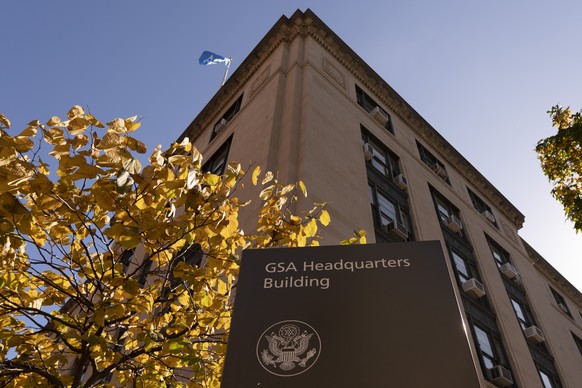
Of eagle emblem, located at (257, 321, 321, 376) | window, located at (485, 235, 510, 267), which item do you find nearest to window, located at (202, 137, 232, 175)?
window, located at (485, 235, 510, 267)

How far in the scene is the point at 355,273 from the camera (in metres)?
2.97

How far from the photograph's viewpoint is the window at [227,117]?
67.4 feet

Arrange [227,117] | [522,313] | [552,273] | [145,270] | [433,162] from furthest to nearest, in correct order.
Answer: [552,273]
[433,162]
[227,117]
[522,313]
[145,270]

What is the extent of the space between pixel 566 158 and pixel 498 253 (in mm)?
12975

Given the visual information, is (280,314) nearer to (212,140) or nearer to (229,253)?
(229,253)

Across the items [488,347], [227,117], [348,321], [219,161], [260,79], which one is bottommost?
[348,321]

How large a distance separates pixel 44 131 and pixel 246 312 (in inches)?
122

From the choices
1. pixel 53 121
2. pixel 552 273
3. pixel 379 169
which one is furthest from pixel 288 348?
pixel 552 273

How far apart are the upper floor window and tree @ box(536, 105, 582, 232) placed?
515 inches

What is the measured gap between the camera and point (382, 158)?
18.6 meters

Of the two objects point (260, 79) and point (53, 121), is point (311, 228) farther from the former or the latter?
point (260, 79)

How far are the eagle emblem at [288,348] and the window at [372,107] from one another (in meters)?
18.2

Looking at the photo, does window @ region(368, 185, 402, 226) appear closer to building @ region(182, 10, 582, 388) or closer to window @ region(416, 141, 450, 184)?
building @ region(182, 10, 582, 388)

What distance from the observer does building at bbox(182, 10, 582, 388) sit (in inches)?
538
